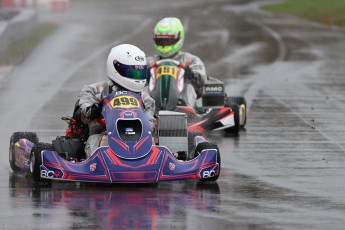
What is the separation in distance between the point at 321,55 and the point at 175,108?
1378 cm

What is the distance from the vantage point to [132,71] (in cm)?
1213

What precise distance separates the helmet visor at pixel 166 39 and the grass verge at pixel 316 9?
907 inches

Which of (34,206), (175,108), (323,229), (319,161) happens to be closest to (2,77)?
(175,108)

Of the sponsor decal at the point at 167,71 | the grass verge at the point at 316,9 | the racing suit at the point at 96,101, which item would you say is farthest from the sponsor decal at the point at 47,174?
the grass verge at the point at 316,9

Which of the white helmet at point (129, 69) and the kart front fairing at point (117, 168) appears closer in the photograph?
the kart front fairing at point (117, 168)

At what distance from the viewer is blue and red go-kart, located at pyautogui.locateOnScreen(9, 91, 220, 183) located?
1109 centimetres

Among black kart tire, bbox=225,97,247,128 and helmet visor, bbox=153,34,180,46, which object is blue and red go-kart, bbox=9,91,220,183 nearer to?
black kart tire, bbox=225,97,247,128

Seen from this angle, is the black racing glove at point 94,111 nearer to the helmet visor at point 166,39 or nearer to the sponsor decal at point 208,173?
the sponsor decal at point 208,173

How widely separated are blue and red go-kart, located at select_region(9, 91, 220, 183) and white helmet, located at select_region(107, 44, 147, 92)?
0.20 meters

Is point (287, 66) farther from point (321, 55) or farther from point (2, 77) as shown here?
point (2, 77)

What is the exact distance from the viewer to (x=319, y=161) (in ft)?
44.0

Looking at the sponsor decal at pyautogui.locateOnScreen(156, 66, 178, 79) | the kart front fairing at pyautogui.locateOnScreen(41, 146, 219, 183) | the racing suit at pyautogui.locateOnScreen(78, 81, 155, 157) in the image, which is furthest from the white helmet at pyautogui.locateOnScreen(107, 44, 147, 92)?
the sponsor decal at pyautogui.locateOnScreen(156, 66, 178, 79)

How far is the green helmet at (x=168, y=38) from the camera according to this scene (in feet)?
54.7

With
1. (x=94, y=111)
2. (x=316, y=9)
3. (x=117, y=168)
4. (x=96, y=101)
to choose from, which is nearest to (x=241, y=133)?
(x=96, y=101)
